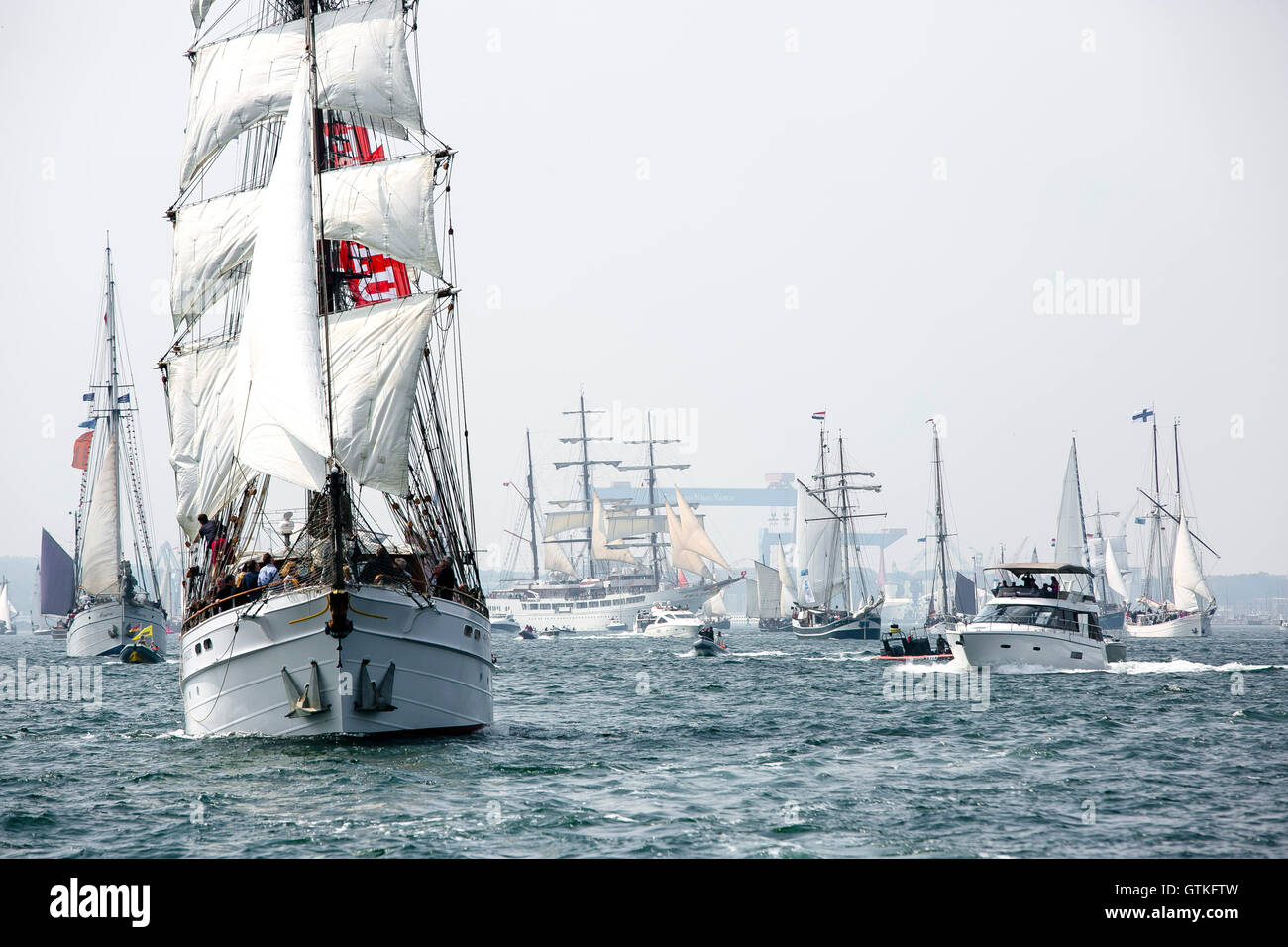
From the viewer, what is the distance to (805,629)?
107 m

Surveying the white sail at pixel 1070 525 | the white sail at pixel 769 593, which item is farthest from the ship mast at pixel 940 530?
the white sail at pixel 769 593

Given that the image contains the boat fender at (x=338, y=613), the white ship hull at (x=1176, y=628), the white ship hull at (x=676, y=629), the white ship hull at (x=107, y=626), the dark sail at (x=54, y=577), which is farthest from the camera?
the white ship hull at (x=676, y=629)

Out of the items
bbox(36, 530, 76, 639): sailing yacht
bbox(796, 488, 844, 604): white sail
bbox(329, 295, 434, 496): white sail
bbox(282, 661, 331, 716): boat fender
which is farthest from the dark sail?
bbox(282, 661, 331, 716): boat fender

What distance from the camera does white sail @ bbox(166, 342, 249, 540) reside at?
31.8 m

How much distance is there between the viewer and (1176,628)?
110m

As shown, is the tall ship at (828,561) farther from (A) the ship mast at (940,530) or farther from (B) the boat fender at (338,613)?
(B) the boat fender at (338,613)

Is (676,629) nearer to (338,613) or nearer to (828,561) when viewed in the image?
(828,561)

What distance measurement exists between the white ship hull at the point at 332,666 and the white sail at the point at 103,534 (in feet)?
178

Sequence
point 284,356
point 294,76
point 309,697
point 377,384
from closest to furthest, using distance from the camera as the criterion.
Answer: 1. point 309,697
2. point 284,356
3. point 377,384
4. point 294,76

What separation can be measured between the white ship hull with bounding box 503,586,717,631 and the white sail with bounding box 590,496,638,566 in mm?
5627

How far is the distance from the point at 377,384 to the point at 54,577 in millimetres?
88946

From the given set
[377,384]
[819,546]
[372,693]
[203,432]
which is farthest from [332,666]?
[819,546]

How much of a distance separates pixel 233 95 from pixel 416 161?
750 centimetres

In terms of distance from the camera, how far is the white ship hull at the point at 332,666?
904 inches
